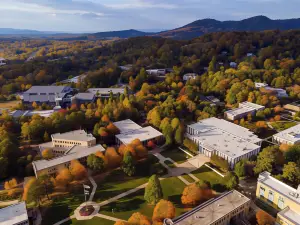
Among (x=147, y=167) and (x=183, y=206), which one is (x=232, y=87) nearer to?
(x=147, y=167)

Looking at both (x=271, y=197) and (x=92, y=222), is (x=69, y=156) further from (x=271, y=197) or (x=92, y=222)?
(x=271, y=197)

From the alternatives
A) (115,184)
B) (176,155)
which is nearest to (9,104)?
(115,184)

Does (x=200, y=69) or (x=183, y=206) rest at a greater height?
(x=200, y=69)

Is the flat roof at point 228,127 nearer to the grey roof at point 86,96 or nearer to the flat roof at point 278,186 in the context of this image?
the flat roof at point 278,186

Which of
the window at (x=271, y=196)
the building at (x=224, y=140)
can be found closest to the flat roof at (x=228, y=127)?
the building at (x=224, y=140)

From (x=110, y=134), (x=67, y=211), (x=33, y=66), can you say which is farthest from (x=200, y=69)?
(x=67, y=211)

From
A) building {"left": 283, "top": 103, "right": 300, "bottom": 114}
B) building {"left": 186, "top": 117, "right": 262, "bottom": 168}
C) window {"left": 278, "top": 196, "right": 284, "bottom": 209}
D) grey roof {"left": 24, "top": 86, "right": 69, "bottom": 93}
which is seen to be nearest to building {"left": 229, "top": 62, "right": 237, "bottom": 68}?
building {"left": 283, "top": 103, "right": 300, "bottom": 114}
